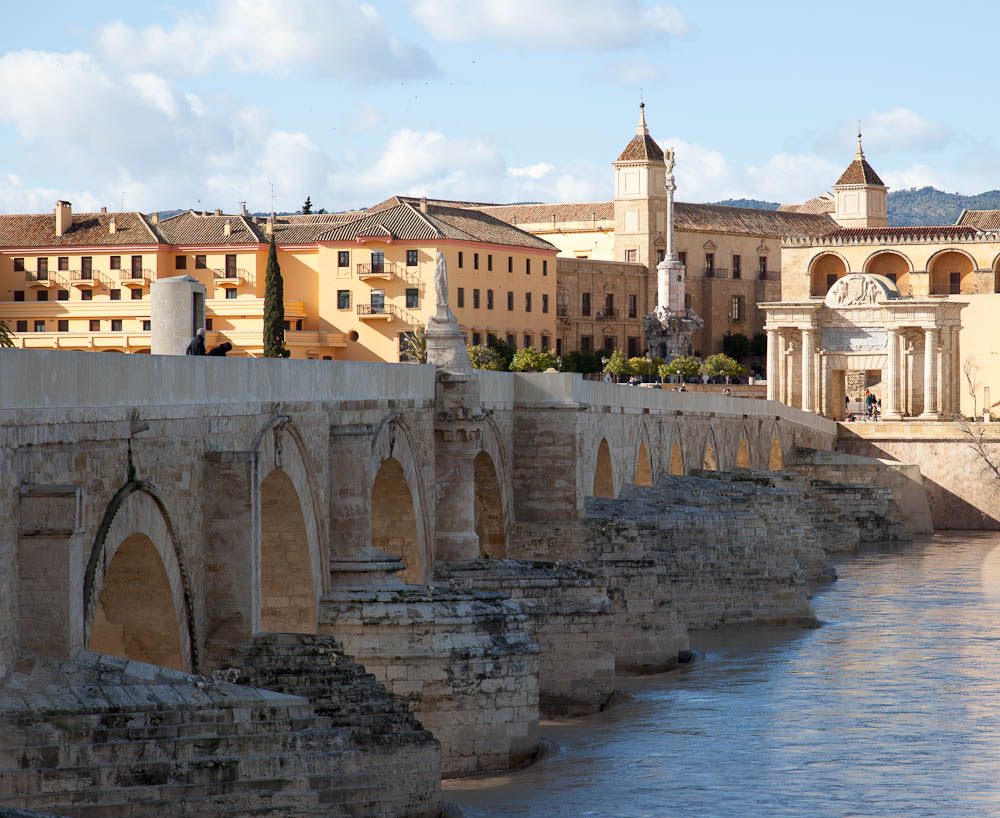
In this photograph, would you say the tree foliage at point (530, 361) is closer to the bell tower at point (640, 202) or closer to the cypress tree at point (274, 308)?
the cypress tree at point (274, 308)

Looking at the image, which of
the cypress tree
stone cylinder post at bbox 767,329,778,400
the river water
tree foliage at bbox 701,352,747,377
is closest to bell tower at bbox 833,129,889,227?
tree foliage at bbox 701,352,747,377

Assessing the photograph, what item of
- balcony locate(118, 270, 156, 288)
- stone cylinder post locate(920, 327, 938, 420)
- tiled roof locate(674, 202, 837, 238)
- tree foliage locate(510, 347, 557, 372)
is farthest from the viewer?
tiled roof locate(674, 202, 837, 238)

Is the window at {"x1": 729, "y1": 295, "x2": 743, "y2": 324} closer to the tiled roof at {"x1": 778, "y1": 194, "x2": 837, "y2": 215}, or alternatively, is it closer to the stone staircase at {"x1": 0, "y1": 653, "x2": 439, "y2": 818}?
the tiled roof at {"x1": 778, "y1": 194, "x2": 837, "y2": 215}

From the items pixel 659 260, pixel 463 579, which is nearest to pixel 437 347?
pixel 463 579

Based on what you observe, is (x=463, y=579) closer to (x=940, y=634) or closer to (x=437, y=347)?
(x=437, y=347)

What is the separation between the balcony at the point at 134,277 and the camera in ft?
233

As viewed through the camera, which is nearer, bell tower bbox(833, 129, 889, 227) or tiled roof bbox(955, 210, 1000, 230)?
tiled roof bbox(955, 210, 1000, 230)

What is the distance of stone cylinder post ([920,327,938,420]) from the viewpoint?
2616 inches

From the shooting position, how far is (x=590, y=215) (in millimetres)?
98312

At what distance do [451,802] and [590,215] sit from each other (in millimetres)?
83395

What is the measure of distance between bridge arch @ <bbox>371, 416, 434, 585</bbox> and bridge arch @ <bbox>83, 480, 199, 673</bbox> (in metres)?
7.24

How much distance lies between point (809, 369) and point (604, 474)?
36407 millimetres

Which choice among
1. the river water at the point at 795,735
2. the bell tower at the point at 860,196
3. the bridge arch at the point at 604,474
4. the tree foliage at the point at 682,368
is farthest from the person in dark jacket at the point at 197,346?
the bell tower at the point at 860,196

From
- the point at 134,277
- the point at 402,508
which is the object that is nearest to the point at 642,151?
the point at 134,277
